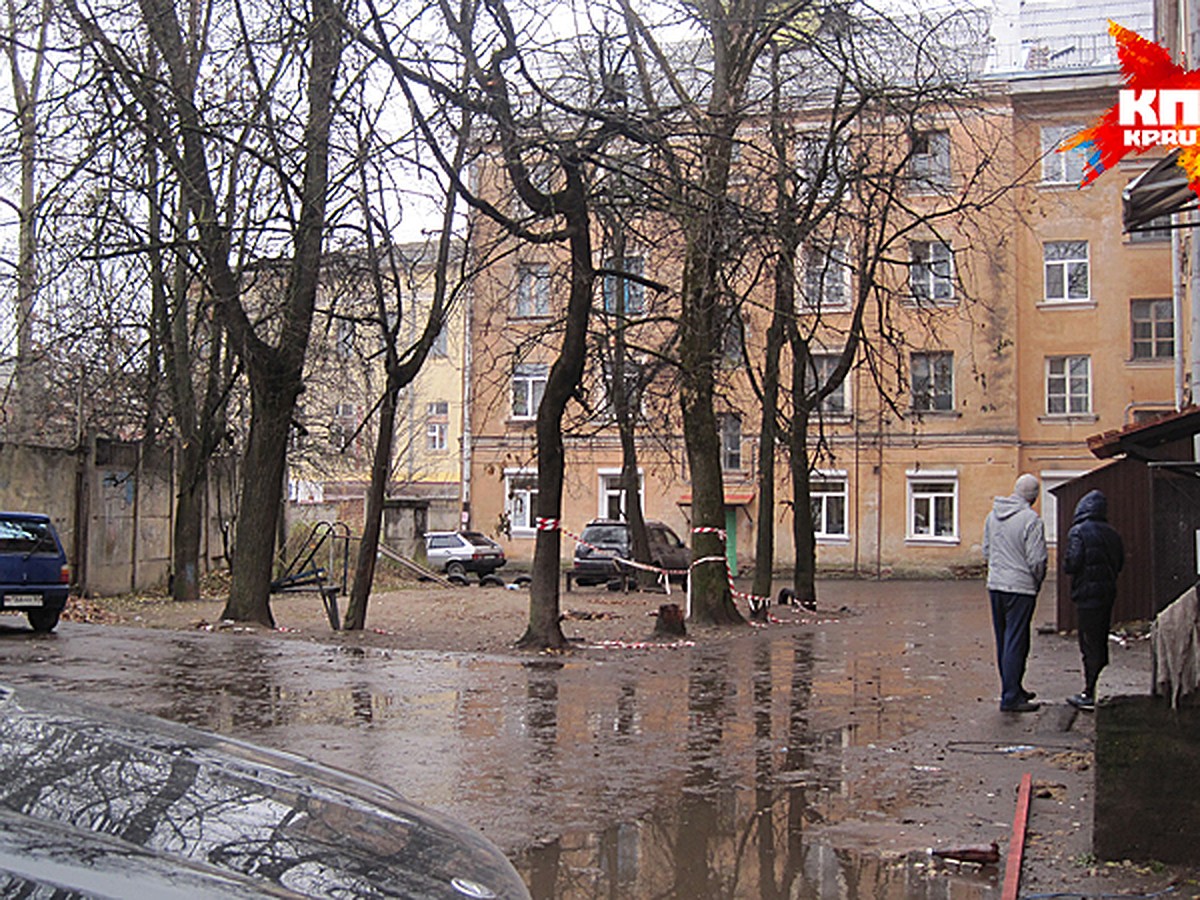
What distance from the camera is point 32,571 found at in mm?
16859

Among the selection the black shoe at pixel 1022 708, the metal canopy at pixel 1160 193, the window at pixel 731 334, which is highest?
the window at pixel 731 334

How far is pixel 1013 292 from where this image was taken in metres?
41.4

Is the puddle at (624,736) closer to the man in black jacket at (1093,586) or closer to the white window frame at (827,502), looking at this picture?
the man in black jacket at (1093,586)

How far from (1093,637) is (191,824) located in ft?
30.8

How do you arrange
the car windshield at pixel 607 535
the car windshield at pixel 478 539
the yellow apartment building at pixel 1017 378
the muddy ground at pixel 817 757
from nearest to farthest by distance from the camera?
the muddy ground at pixel 817 757
the car windshield at pixel 607 535
the yellow apartment building at pixel 1017 378
the car windshield at pixel 478 539

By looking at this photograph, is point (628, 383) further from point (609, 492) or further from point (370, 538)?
point (609, 492)

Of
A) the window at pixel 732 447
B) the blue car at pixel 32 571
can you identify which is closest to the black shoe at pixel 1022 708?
the blue car at pixel 32 571

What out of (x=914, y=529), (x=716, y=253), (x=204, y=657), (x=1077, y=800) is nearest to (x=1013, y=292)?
(x=914, y=529)

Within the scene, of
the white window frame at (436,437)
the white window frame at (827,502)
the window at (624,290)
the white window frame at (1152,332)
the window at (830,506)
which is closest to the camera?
the window at (624,290)

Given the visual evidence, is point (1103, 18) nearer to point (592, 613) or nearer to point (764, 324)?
point (764, 324)

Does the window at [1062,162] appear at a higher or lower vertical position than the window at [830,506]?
higher

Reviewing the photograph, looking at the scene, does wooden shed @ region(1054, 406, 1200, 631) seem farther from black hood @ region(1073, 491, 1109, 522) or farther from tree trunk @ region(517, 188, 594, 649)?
tree trunk @ region(517, 188, 594, 649)

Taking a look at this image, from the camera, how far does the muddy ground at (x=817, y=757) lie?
234 inches

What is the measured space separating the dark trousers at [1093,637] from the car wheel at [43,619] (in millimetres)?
12830
